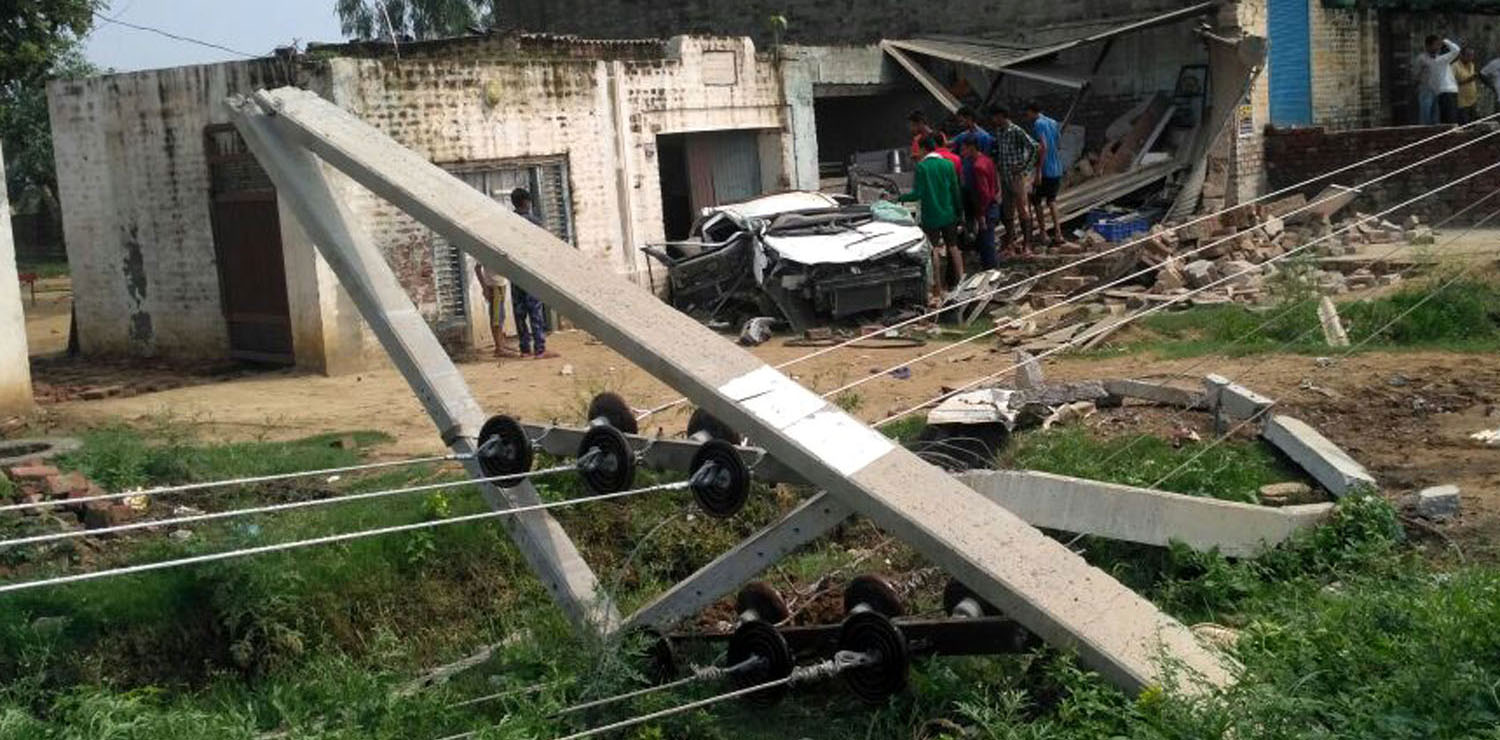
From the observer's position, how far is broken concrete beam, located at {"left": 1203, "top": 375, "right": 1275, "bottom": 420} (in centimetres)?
942

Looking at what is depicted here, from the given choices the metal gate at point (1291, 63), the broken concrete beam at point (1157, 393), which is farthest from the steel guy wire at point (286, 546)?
the metal gate at point (1291, 63)

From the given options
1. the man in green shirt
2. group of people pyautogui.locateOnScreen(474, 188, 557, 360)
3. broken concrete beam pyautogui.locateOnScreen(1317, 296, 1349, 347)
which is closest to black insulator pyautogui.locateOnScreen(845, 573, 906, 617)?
broken concrete beam pyautogui.locateOnScreen(1317, 296, 1349, 347)

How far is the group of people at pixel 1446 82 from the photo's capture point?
22641 millimetres

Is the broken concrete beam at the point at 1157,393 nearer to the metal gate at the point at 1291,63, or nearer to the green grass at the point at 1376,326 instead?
the green grass at the point at 1376,326

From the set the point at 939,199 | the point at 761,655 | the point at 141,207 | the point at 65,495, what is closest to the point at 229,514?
the point at 761,655

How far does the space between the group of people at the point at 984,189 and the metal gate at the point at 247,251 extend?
609 centimetres

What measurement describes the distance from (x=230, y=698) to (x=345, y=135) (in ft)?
7.83

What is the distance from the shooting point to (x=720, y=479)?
5969 millimetres

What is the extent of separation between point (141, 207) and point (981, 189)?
8247 mm

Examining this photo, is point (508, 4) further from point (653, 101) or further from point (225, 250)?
point (225, 250)

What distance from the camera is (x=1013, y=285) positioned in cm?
1568

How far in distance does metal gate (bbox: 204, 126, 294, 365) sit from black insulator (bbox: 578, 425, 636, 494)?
989 centimetres

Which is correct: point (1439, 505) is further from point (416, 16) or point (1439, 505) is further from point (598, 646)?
point (416, 16)

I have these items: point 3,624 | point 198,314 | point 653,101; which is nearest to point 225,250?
point 198,314
